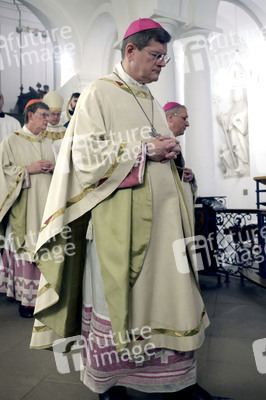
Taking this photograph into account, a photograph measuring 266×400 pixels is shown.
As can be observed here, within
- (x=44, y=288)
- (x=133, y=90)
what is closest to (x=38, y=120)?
(x=133, y=90)

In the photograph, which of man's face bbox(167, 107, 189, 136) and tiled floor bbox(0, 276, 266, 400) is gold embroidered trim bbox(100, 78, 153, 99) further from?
tiled floor bbox(0, 276, 266, 400)

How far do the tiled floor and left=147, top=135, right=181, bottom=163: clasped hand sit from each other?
1.31 metres

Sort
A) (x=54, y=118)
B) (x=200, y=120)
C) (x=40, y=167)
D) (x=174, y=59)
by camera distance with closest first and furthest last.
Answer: (x=40, y=167), (x=54, y=118), (x=174, y=59), (x=200, y=120)

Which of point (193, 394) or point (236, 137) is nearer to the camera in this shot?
point (193, 394)

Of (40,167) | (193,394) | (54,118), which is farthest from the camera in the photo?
(54,118)

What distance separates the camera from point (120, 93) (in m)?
1.84

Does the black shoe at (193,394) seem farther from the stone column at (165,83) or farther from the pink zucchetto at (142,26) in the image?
the stone column at (165,83)

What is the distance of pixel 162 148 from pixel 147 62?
0.47m

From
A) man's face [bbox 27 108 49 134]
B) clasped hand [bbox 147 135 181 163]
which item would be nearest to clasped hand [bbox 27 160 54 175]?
man's face [bbox 27 108 49 134]

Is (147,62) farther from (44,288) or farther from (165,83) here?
(165,83)

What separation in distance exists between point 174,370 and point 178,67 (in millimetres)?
8522

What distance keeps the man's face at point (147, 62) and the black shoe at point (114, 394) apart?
5.17ft

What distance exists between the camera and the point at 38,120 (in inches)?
143

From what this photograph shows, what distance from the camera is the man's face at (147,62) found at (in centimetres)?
179
